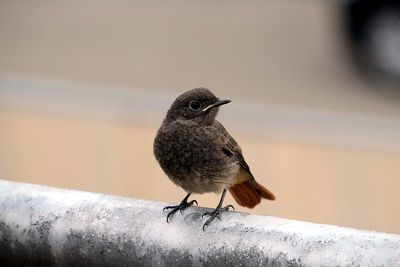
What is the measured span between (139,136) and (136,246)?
5.78 metres

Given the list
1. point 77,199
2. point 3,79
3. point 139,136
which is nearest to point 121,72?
point 3,79

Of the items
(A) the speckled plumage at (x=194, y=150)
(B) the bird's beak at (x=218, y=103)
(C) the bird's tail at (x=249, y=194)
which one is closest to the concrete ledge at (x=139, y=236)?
(A) the speckled plumage at (x=194, y=150)

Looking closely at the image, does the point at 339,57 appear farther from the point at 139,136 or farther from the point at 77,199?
the point at 77,199

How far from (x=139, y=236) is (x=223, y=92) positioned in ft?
28.6

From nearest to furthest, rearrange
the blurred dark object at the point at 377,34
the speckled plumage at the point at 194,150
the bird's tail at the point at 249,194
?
the speckled plumage at the point at 194,150 < the bird's tail at the point at 249,194 < the blurred dark object at the point at 377,34

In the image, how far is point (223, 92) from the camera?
11.0 metres

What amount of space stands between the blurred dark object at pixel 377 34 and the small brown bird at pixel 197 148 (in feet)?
24.6

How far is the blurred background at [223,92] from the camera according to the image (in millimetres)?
7855

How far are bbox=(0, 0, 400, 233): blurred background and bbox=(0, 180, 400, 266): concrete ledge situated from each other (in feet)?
14.1

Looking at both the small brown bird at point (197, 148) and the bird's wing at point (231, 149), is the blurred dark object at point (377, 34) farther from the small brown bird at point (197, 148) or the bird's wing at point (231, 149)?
the small brown bird at point (197, 148)

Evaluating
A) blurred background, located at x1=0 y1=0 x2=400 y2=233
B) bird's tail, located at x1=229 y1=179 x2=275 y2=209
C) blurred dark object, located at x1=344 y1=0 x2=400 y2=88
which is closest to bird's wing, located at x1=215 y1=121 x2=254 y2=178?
bird's tail, located at x1=229 y1=179 x2=275 y2=209

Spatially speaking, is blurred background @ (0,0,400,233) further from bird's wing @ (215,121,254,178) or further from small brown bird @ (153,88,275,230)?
small brown bird @ (153,88,275,230)

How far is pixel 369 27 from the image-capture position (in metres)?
11.4

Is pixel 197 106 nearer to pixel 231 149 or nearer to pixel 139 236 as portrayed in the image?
pixel 231 149
